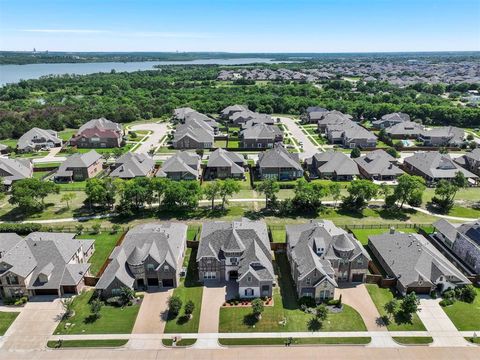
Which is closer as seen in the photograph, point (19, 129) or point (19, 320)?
point (19, 320)

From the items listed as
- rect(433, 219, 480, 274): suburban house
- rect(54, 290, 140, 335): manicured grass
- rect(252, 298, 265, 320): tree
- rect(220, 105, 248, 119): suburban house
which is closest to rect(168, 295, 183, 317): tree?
rect(54, 290, 140, 335): manicured grass

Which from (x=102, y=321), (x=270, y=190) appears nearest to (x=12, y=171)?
(x=102, y=321)

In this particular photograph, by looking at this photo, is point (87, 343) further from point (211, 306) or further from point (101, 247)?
point (101, 247)

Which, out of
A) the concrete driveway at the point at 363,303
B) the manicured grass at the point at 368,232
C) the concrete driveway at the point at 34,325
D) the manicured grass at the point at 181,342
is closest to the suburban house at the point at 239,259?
the manicured grass at the point at 181,342

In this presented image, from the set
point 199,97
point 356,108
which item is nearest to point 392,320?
point 356,108

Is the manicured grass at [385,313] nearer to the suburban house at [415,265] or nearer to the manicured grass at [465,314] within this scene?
the suburban house at [415,265]

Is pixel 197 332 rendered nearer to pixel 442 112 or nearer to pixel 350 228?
pixel 350 228
